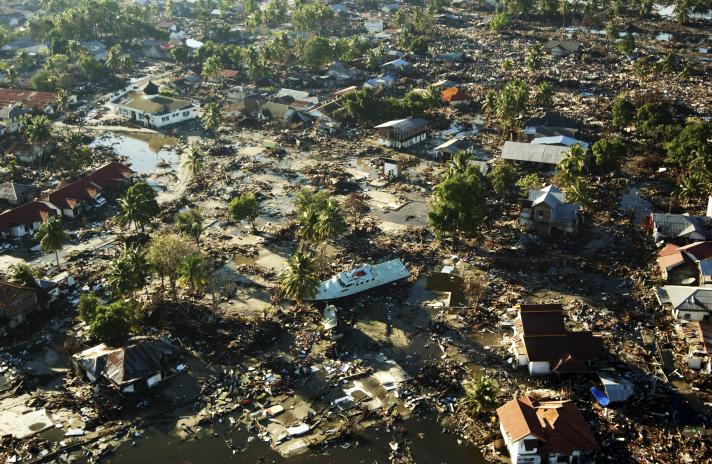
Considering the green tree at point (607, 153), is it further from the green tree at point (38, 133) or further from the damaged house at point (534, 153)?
the green tree at point (38, 133)

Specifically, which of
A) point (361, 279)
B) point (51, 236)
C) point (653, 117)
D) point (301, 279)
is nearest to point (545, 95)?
point (653, 117)

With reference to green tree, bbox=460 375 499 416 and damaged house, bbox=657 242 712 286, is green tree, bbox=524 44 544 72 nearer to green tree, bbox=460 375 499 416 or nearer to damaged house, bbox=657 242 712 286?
damaged house, bbox=657 242 712 286

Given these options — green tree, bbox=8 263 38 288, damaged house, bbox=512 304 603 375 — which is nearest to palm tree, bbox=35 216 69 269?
green tree, bbox=8 263 38 288

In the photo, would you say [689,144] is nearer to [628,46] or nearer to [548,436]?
[548,436]

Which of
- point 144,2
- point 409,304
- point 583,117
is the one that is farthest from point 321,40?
point 144,2

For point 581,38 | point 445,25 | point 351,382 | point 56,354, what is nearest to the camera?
point 351,382

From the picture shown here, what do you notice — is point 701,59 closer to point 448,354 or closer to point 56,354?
point 448,354
